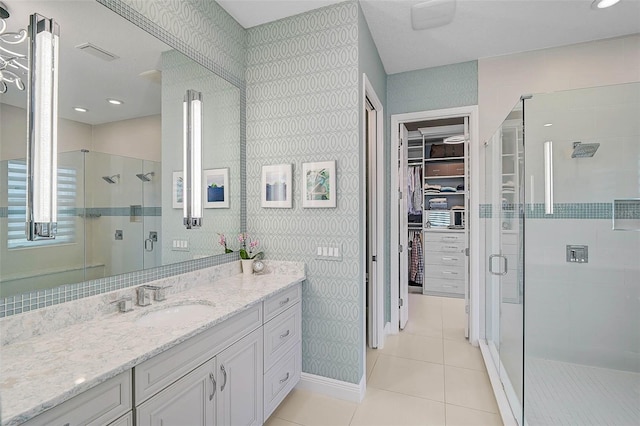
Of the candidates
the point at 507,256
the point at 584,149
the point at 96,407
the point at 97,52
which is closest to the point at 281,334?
the point at 96,407

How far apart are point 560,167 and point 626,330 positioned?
1.33 metres

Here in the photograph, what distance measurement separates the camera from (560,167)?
2.42 metres

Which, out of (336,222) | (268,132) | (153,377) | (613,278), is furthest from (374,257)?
(153,377)

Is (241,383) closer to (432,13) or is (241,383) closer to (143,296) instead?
(143,296)

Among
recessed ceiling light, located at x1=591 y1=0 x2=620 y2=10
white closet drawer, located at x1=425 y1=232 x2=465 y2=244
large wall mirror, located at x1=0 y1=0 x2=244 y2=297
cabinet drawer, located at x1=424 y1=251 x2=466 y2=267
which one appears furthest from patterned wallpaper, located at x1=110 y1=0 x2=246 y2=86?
cabinet drawer, located at x1=424 y1=251 x2=466 y2=267

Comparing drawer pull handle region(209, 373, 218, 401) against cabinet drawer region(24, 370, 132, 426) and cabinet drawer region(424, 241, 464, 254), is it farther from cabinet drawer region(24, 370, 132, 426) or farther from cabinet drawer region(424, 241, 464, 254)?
cabinet drawer region(424, 241, 464, 254)

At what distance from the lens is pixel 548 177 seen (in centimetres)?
240

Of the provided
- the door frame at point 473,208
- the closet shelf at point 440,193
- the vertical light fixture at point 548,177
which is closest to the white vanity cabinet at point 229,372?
the door frame at point 473,208

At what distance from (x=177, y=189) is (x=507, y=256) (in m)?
2.35

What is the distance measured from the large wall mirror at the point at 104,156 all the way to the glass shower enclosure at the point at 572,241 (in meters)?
2.24

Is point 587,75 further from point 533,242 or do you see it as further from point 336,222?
point 336,222

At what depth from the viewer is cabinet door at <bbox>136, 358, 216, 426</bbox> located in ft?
3.74

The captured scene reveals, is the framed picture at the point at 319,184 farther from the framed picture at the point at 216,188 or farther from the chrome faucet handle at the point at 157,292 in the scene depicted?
the chrome faucet handle at the point at 157,292

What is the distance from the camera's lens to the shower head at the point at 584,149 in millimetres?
2371
